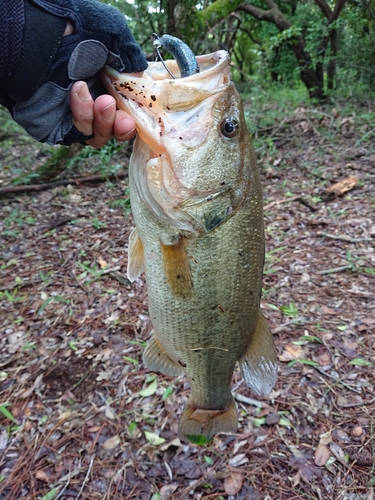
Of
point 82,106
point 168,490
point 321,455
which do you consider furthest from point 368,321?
point 82,106

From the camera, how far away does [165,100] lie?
1.42 metres

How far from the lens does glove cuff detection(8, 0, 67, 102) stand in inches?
54.1

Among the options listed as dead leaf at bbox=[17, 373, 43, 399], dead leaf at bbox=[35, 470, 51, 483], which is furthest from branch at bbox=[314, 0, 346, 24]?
dead leaf at bbox=[35, 470, 51, 483]

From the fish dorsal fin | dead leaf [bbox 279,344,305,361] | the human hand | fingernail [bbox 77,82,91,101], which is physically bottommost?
dead leaf [bbox 279,344,305,361]

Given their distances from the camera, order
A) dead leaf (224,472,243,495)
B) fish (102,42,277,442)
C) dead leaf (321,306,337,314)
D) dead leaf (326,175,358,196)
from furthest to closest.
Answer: dead leaf (326,175,358,196), dead leaf (321,306,337,314), dead leaf (224,472,243,495), fish (102,42,277,442)

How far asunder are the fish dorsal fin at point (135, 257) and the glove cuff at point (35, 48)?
758 mm

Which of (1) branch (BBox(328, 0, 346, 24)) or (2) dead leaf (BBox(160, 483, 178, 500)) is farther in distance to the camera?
(1) branch (BBox(328, 0, 346, 24))

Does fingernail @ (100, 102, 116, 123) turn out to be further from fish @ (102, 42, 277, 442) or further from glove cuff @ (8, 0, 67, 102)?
glove cuff @ (8, 0, 67, 102)

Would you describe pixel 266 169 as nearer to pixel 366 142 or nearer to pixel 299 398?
pixel 366 142

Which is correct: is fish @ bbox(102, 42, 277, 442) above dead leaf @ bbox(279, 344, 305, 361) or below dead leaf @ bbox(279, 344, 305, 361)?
above

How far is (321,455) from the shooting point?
2.47 m

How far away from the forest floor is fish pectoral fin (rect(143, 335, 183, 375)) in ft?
3.17

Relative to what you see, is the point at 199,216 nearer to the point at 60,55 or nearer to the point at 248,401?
the point at 60,55

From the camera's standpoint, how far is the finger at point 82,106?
148 cm
